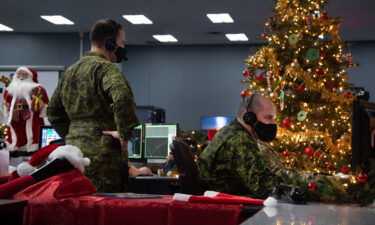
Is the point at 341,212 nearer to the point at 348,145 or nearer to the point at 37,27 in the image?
the point at 348,145

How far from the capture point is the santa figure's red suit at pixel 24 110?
5.65m

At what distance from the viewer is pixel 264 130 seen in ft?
8.80

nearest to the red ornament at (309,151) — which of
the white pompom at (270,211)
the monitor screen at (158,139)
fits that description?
the monitor screen at (158,139)

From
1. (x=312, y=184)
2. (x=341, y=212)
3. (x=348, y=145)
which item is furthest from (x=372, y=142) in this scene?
(x=348, y=145)

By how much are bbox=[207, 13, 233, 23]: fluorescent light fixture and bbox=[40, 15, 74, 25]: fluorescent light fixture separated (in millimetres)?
2719

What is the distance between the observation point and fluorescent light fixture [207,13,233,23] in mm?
9805

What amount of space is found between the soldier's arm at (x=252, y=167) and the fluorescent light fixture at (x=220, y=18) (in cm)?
750

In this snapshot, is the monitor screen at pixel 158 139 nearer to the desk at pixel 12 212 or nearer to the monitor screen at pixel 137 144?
the monitor screen at pixel 137 144

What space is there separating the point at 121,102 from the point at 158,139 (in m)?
2.07

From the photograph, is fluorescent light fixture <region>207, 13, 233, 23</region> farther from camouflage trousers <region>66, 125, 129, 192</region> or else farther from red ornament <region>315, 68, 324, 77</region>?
camouflage trousers <region>66, 125, 129, 192</region>

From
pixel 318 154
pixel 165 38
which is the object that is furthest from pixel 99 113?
pixel 165 38

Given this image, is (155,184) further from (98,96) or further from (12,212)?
(12,212)

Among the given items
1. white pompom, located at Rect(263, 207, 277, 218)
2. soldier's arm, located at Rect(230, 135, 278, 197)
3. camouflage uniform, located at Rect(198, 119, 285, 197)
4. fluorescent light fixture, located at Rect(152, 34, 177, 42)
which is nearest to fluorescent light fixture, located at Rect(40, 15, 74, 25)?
fluorescent light fixture, located at Rect(152, 34, 177, 42)

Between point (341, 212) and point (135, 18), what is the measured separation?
29.3ft
